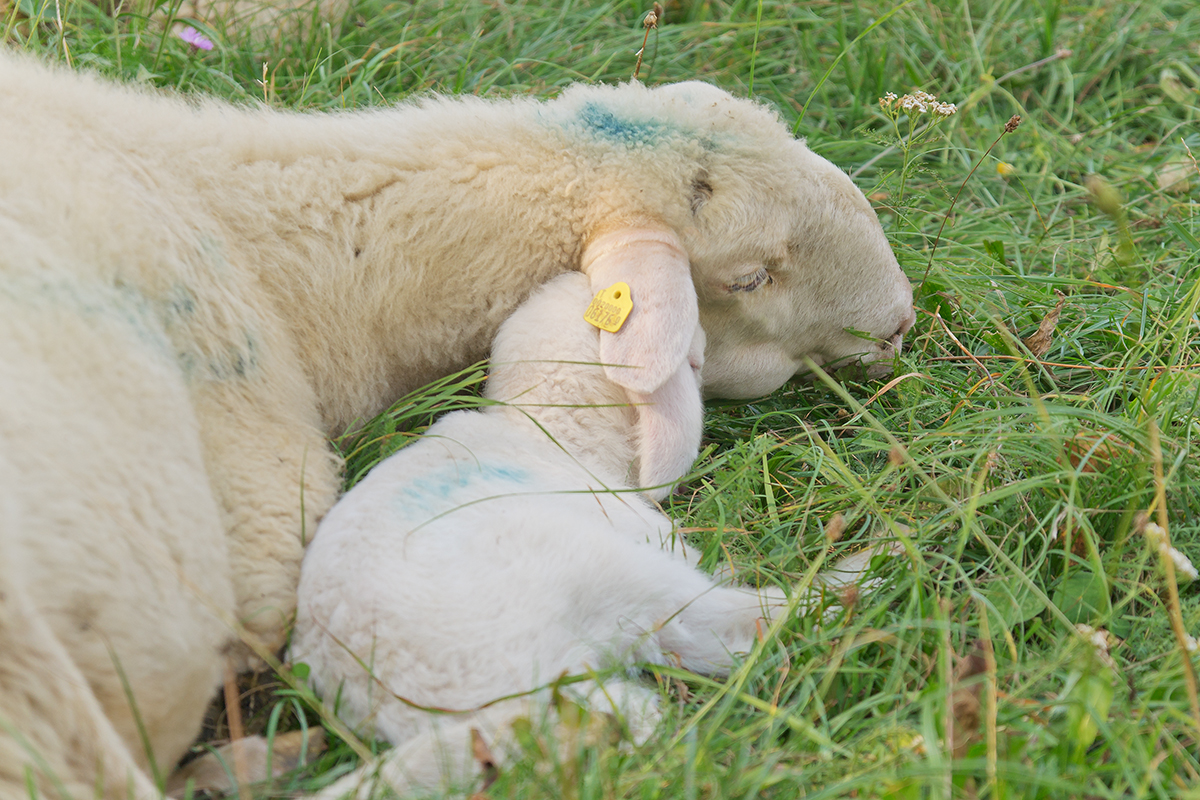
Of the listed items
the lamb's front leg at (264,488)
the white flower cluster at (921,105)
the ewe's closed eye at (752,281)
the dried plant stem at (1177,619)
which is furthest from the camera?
the white flower cluster at (921,105)

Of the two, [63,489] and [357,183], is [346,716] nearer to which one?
[63,489]

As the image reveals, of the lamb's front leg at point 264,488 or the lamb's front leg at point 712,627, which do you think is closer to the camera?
the lamb's front leg at point 264,488

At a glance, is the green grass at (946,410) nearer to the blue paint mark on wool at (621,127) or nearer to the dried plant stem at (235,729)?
the dried plant stem at (235,729)

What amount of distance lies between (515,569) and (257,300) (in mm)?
1004

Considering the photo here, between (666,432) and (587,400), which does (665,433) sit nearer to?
(666,432)

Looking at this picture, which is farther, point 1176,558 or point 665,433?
point 665,433

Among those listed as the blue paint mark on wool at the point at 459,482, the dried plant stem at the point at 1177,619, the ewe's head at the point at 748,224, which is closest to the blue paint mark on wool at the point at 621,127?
the ewe's head at the point at 748,224

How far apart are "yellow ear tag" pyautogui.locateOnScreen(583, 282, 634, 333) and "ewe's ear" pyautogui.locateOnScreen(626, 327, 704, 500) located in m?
0.20

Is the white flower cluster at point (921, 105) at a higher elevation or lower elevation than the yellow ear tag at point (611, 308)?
higher

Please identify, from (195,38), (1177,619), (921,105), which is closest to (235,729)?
(1177,619)

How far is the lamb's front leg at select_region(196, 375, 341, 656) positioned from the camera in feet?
8.18

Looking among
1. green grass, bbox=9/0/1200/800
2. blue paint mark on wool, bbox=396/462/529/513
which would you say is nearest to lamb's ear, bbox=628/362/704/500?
green grass, bbox=9/0/1200/800

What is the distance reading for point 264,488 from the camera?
8.54 feet

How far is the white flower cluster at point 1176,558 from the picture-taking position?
Answer: 7.88 ft
